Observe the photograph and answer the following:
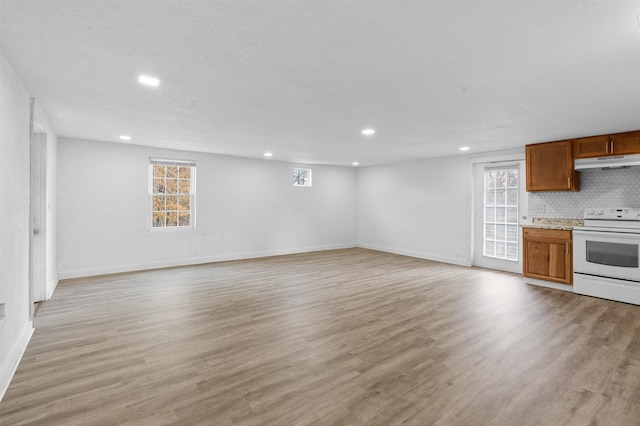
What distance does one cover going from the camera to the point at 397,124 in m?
4.22

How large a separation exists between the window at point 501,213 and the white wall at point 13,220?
23.4 feet

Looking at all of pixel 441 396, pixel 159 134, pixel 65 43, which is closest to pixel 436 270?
pixel 441 396

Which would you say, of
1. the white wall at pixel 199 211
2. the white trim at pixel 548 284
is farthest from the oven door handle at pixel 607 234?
the white wall at pixel 199 211

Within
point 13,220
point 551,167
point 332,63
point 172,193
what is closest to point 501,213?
point 551,167

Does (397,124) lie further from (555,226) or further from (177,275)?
(177,275)

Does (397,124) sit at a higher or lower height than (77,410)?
higher

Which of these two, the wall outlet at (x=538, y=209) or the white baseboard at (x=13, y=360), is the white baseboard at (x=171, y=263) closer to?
the white baseboard at (x=13, y=360)

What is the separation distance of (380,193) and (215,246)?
460 cm

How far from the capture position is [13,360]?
8.09 ft

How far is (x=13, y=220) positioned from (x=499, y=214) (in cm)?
718

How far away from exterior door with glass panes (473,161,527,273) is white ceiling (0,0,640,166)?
178 centimetres

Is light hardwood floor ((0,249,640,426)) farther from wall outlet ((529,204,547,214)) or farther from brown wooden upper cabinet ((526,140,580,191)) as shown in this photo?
brown wooden upper cabinet ((526,140,580,191))

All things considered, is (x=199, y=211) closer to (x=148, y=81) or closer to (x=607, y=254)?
(x=148, y=81)

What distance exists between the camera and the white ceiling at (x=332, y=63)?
1.74 meters
